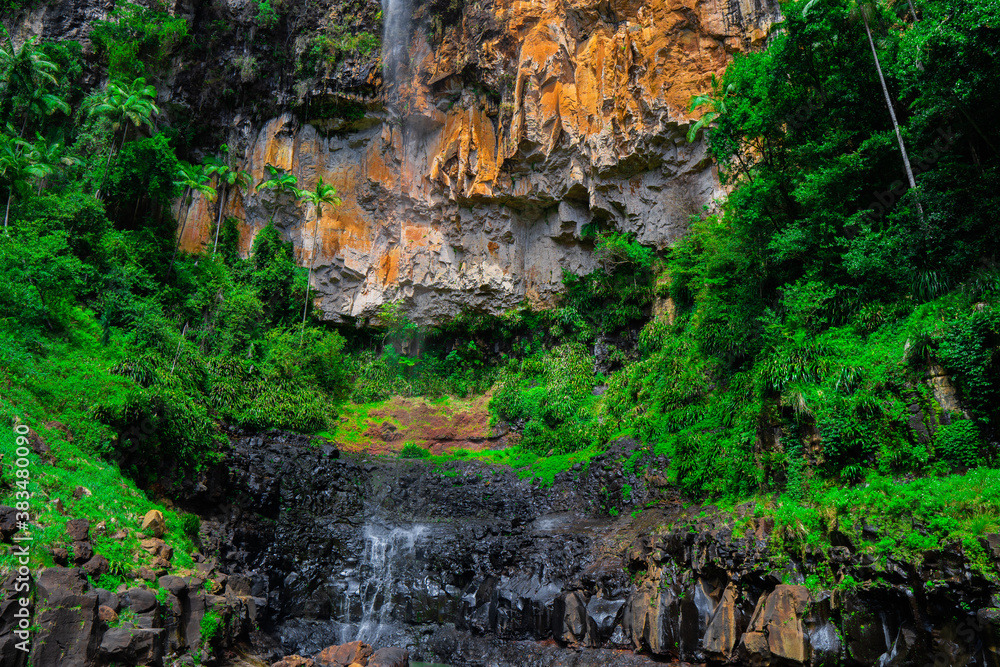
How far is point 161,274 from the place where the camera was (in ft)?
88.3

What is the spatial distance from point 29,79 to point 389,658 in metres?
30.6

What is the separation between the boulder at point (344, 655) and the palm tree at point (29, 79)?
2816cm

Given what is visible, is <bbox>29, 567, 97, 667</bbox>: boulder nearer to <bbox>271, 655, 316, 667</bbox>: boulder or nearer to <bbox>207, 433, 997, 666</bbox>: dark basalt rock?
<bbox>271, 655, 316, 667</bbox>: boulder

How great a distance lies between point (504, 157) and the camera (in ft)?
92.7

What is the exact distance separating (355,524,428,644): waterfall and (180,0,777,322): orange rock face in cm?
1531

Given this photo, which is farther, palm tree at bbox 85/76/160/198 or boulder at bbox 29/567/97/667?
palm tree at bbox 85/76/160/198

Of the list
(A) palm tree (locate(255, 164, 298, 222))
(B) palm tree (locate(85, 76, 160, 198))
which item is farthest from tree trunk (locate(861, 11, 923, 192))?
(B) palm tree (locate(85, 76, 160, 198))

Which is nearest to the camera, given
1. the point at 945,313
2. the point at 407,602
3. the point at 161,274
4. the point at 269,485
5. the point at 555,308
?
the point at 945,313

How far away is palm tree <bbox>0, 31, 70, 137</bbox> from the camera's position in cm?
2545

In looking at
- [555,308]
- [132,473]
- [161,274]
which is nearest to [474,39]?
[555,308]

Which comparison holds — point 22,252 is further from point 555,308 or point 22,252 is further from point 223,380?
point 555,308

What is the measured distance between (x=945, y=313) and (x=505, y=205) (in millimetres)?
21670

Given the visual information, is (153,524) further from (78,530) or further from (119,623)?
(119,623)

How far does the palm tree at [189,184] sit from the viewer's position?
27.7 meters
